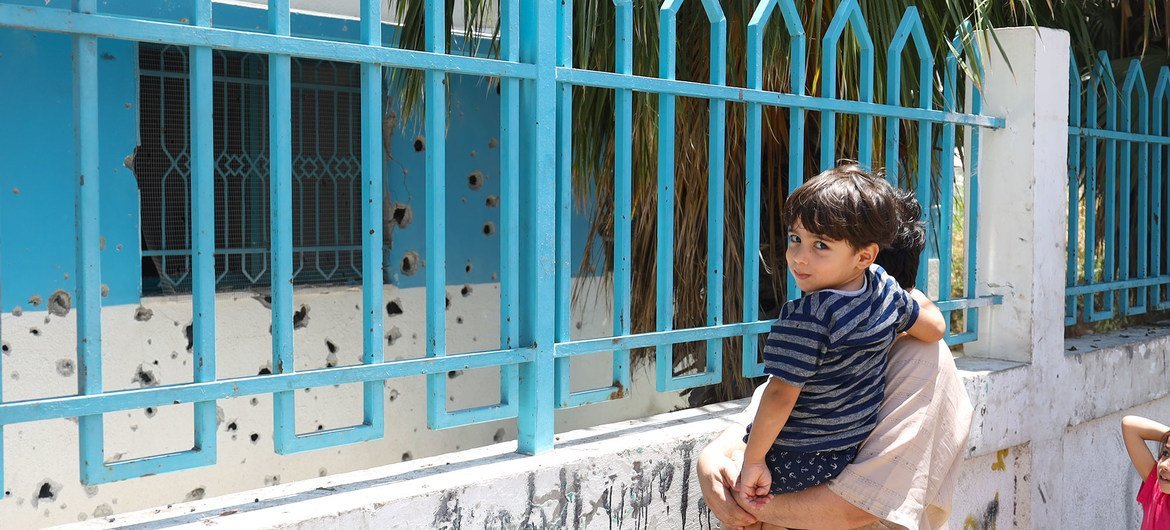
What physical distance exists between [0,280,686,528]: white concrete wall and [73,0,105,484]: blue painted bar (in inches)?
88.8

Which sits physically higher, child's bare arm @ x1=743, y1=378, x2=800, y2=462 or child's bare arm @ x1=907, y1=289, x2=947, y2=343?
child's bare arm @ x1=907, y1=289, x2=947, y2=343

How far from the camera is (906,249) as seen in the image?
1.91m

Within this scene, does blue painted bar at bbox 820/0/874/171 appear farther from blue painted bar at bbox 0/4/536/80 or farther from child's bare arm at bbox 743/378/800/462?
child's bare arm at bbox 743/378/800/462

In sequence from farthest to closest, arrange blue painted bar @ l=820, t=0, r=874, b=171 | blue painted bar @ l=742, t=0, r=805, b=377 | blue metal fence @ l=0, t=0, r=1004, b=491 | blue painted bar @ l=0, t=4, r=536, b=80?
blue painted bar @ l=820, t=0, r=874, b=171, blue painted bar @ l=742, t=0, r=805, b=377, blue metal fence @ l=0, t=0, r=1004, b=491, blue painted bar @ l=0, t=4, r=536, b=80

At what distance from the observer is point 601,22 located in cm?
362

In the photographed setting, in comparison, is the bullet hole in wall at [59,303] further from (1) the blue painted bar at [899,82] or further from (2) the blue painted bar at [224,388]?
(1) the blue painted bar at [899,82]

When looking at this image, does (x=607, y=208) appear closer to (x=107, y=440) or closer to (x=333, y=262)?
(x=333, y=262)

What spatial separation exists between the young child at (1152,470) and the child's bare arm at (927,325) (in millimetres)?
1496

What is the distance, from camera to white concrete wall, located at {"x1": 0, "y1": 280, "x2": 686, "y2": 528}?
398 cm

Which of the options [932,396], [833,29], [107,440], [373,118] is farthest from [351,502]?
[107,440]

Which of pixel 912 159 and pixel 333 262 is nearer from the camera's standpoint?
pixel 912 159

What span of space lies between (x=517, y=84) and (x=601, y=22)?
59.9 inches

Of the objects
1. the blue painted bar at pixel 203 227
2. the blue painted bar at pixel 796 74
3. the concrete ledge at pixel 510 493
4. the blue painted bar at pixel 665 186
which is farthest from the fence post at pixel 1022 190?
the blue painted bar at pixel 203 227

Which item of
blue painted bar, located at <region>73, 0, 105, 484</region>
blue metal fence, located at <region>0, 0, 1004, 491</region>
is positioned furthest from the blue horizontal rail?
blue painted bar, located at <region>73, 0, 105, 484</region>
